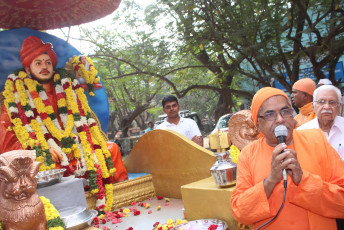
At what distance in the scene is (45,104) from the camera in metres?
5.03

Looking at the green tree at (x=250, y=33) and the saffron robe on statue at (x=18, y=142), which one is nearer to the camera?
the saffron robe on statue at (x=18, y=142)

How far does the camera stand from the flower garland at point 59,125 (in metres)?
4.66

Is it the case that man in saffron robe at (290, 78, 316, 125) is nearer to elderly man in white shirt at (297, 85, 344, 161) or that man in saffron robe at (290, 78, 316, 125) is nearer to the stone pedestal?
elderly man in white shirt at (297, 85, 344, 161)

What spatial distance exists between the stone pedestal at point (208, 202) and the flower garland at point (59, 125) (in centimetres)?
174

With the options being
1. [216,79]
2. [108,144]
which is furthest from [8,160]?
[216,79]

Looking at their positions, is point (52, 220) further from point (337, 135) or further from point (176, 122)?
point (176, 122)

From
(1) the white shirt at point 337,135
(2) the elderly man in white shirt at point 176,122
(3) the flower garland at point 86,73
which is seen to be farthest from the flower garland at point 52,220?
(3) the flower garland at point 86,73

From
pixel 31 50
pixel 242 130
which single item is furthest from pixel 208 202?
pixel 31 50

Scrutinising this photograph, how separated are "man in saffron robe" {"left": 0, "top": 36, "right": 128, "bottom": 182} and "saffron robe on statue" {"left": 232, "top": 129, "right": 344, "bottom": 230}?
130 inches

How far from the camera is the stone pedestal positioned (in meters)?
3.14

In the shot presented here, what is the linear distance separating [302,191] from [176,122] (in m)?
3.82

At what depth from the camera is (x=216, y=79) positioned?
9602 millimetres

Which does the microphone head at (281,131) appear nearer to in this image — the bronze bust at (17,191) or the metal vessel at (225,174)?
the metal vessel at (225,174)

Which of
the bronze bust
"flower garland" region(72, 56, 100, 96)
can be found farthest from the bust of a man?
"flower garland" region(72, 56, 100, 96)
